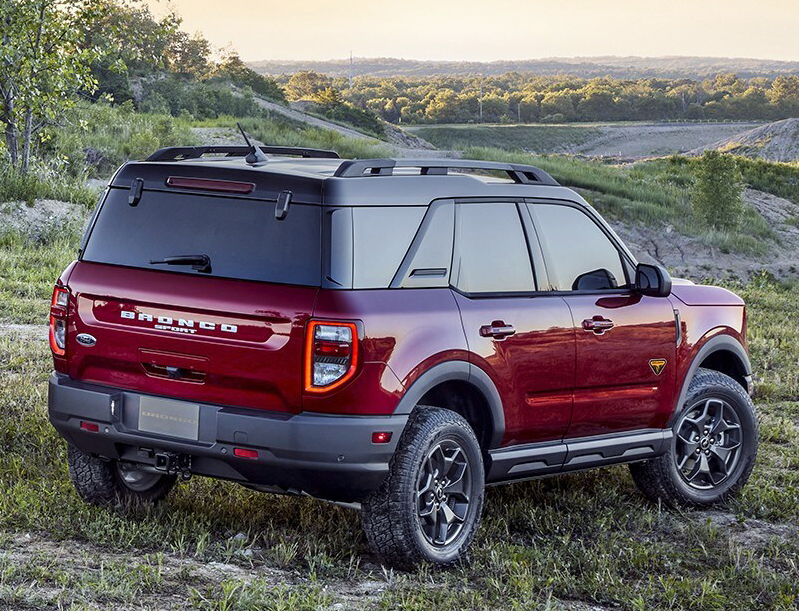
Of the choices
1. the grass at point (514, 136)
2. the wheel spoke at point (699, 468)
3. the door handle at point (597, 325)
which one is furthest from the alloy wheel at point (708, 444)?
the grass at point (514, 136)

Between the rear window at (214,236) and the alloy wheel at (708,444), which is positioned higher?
the rear window at (214,236)

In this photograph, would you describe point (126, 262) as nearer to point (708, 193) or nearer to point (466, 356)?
point (466, 356)

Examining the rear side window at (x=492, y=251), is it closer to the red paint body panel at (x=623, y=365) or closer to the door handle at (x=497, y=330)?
the door handle at (x=497, y=330)

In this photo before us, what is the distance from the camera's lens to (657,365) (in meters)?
6.81

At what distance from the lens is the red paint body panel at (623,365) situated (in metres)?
6.39

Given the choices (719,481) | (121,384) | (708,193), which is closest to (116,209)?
(121,384)

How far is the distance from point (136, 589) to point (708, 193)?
38.2 meters

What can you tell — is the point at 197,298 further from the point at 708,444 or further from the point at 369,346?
the point at 708,444

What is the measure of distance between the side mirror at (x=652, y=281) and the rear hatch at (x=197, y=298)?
7.06ft

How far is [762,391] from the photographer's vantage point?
35.8 feet

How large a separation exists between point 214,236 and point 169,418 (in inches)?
32.9

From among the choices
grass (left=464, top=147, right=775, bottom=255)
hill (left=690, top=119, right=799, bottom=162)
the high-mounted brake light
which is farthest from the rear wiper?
hill (left=690, top=119, right=799, bottom=162)

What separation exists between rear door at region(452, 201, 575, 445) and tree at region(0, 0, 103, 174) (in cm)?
1586

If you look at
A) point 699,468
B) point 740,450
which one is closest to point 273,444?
point 699,468
